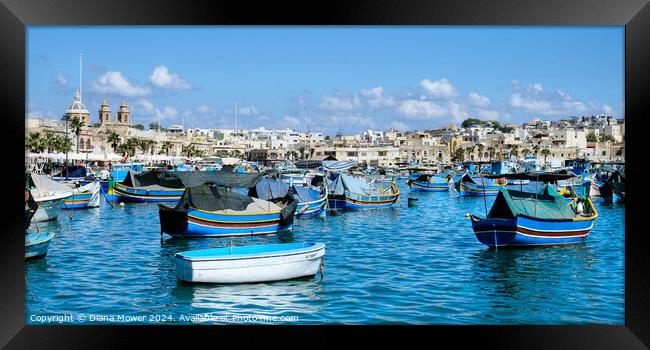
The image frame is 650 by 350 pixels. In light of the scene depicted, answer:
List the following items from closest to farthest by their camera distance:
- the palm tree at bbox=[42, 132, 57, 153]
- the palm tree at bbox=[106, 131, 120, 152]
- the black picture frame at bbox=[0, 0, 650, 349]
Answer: the black picture frame at bbox=[0, 0, 650, 349], the palm tree at bbox=[42, 132, 57, 153], the palm tree at bbox=[106, 131, 120, 152]

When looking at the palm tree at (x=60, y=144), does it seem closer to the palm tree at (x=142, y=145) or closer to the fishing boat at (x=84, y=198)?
the fishing boat at (x=84, y=198)

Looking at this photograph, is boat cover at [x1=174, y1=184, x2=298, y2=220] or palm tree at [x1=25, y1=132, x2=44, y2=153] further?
palm tree at [x1=25, y1=132, x2=44, y2=153]

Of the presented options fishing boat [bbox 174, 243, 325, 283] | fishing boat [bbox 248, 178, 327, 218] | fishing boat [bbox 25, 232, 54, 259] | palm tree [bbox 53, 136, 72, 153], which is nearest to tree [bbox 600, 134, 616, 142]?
palm tree [bbox 53, 136, 72, 153]

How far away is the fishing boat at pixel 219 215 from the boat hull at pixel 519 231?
4507 mm

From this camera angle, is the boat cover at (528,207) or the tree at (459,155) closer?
the boat cover at (528,207)

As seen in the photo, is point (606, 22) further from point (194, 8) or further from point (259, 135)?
point (259, 135)

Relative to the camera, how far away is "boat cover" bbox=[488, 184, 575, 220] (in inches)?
530

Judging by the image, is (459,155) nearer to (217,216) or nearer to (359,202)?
(359,202)

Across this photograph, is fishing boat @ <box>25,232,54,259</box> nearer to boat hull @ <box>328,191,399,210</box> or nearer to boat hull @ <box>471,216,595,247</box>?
boat hull @ <box>471,216,595,247</box>

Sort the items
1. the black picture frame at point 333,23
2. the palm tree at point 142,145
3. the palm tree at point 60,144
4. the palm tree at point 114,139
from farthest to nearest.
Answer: the palm tree at point 142,145
the palm tree at point 114,139
the palm tree at point 60,144
the black picture frame at point 333,23

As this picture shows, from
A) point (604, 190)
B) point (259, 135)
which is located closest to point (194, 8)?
point (604, 190)

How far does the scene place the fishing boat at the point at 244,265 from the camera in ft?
31.6

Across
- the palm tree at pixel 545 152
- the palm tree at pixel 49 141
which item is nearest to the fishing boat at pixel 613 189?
the palm tree at pixel 49 141

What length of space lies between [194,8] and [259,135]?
3595 inches
